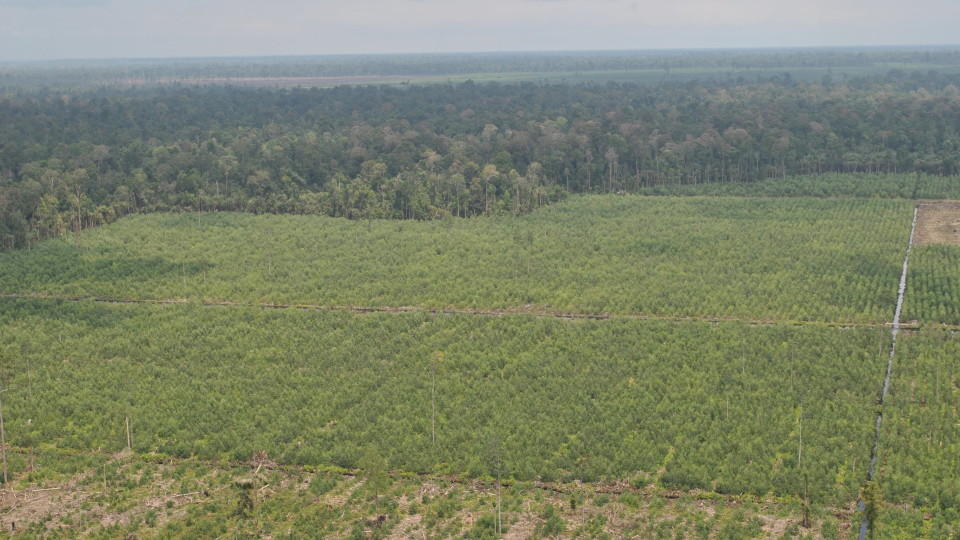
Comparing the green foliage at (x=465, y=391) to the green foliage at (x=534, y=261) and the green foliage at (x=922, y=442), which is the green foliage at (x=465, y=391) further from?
the green foliage at (x=534, y=261)

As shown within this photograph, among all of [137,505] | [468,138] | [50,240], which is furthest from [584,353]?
[468,138]

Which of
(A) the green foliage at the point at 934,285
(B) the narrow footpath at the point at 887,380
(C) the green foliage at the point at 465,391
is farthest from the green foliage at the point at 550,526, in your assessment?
(A) the green foliage at the point at 934,285

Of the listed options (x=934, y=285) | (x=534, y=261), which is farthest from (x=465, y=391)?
(x=934, y=285)

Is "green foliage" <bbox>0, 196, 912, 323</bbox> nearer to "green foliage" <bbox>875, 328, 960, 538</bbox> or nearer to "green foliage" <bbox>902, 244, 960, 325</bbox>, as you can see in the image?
"green foliage" <bbox>902, 244, 960, 325</bbox>

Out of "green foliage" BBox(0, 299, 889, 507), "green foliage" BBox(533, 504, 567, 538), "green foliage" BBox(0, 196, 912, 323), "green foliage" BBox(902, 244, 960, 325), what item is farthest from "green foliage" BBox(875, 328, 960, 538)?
"green foliage" BBox(533, 504, 567, 538)

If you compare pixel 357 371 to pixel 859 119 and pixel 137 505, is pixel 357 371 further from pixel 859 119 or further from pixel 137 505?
pixel 859 119

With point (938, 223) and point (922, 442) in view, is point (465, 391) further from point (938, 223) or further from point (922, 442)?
point (938, 223)
